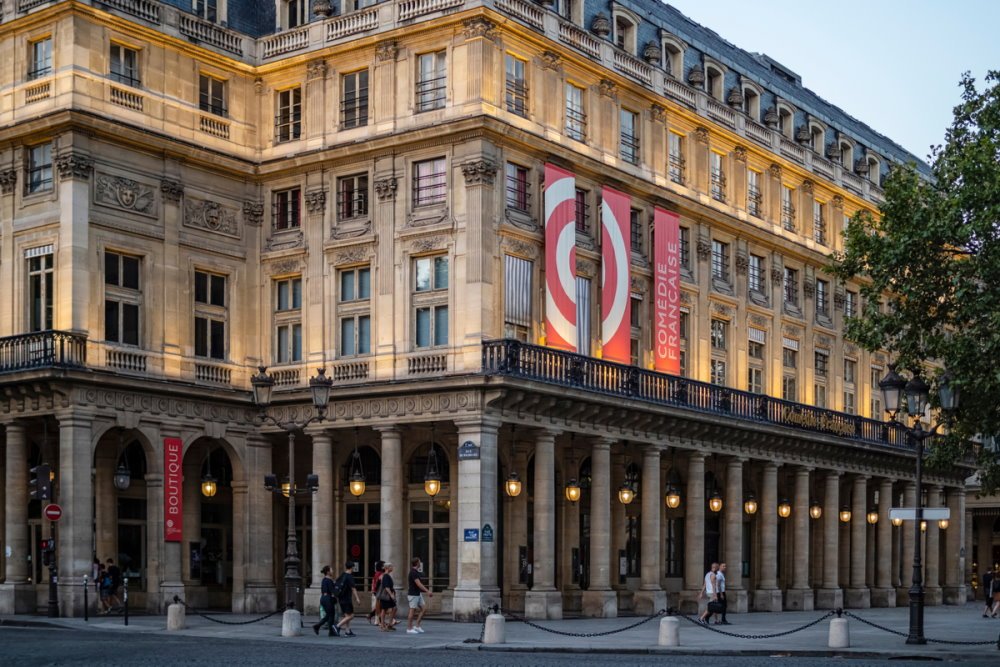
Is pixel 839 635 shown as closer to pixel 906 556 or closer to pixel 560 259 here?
pixel 560 259

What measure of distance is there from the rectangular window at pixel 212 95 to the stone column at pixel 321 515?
10550 millimetres

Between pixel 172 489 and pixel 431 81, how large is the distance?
14.1m

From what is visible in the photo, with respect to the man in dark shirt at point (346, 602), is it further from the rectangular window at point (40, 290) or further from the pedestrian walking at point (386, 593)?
the rectangular window at point (40, 290)

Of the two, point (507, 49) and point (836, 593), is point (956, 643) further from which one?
point (836, 593)

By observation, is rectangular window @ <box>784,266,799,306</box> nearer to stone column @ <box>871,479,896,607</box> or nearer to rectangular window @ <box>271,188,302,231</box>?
stone column @ <box>871,479,896,607</box>

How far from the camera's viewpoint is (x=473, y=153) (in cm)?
4803

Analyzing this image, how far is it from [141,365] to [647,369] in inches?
624

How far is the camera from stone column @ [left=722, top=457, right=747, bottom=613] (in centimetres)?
5747

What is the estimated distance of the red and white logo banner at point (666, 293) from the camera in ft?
179

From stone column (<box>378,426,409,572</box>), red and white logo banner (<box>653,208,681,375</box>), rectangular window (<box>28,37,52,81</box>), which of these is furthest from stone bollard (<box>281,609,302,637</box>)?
red and white logo banner (<box>653,208,681,375</box>)

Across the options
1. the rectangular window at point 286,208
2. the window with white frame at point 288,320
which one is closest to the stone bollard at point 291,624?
the window with white frame at point 288,320

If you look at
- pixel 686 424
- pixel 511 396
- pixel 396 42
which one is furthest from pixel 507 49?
pixel 686 424

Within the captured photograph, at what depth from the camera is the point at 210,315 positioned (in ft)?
168

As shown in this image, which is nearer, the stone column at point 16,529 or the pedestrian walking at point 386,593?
the pedestrian walking at point 386,593
